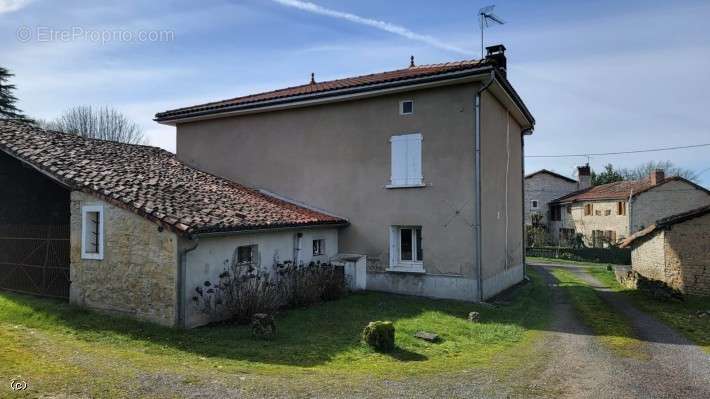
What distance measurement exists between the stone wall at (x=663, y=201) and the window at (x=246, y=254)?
3281 centimetres

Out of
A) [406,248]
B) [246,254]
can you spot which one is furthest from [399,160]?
[246,254]

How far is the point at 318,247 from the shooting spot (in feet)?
47.1

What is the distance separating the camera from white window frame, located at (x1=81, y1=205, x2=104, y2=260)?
10.4 meters

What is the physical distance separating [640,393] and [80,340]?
29.0 ft

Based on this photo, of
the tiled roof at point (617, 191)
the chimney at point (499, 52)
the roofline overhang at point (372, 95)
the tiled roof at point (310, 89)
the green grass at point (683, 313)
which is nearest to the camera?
the green grass at point (683, 313)

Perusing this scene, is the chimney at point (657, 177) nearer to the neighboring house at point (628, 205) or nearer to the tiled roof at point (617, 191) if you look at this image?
the neighboring house at point (628, 205)

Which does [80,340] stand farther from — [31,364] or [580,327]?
[580,327]

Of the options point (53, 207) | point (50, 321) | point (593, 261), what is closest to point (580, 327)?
point (50, 321)

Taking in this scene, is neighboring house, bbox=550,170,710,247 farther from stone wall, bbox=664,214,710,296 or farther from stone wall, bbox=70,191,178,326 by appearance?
stone wall, bbox=70,191,178,326

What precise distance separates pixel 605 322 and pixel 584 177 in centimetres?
3798

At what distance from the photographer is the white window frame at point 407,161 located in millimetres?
13867

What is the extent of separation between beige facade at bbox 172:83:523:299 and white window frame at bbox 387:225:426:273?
0.51 feet

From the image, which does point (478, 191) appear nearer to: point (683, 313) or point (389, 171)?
point (389, 171)

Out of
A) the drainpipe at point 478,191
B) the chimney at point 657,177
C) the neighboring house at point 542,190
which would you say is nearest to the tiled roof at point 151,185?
the drainpipe at point 478,191
